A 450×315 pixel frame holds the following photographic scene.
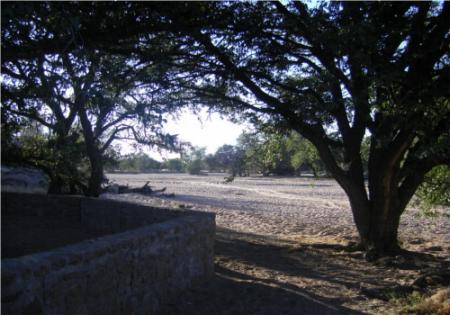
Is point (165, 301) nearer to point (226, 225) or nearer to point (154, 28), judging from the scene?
point (154, 28)

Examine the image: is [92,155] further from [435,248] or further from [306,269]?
[435,248]

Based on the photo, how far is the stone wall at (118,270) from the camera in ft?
14.4

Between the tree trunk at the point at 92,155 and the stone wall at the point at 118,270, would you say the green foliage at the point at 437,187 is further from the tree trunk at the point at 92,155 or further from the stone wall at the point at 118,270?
the tree trunk at the point at 92,155

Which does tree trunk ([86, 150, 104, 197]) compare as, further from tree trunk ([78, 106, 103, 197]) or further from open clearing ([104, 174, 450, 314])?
open clearing ([104, 174, 450, 314])

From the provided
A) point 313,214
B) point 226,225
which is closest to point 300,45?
point 226,225

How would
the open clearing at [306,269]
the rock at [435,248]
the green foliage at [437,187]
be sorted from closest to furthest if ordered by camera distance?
1. the open clearing at [306,269]
2. the green foliage at [437,187]
3. the rock at [435,248]

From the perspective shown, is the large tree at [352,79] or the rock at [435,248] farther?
the rock at [435,248]

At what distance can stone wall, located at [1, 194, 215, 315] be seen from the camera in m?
4.38

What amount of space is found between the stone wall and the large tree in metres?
3.73

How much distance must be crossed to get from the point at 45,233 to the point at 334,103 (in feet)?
20.8

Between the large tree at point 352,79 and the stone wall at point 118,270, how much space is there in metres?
3.73

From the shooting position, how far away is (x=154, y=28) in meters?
8.41

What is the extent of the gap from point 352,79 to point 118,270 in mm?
6694

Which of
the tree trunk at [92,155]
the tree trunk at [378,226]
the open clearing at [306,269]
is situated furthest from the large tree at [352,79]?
the tree trunk at [92,155]
